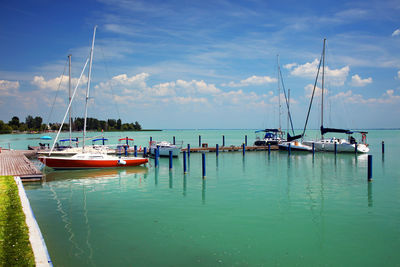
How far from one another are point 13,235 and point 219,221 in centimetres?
875

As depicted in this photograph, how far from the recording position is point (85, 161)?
3294 centimetres

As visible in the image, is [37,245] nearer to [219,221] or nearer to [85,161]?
[219,221]

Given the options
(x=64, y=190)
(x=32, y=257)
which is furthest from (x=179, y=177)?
(x=32, y=257)

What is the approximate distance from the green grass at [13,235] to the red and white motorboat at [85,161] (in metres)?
17.7

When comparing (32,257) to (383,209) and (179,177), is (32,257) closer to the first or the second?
(383,209)

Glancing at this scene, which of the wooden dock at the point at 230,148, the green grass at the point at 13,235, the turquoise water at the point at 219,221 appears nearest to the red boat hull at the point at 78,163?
the turquoise water at the point at 219,221

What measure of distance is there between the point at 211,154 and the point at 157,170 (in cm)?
1906

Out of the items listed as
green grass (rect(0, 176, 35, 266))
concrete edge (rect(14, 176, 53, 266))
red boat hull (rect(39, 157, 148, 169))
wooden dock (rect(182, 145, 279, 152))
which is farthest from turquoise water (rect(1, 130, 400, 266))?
wooden dock (rect(182, 145, 279, 152))

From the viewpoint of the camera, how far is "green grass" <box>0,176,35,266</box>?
8430mm

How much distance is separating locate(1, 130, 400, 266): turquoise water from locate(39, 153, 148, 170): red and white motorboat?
4432mm

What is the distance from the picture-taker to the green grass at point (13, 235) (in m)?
8.43

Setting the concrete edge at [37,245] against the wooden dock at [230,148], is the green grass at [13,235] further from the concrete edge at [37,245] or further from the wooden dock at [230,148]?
the wooden dock at [230,148]

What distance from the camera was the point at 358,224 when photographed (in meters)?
15.1

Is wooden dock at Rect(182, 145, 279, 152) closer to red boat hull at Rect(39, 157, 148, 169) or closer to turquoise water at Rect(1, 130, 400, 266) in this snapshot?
red boat hull at Rect(39, 157, 148, 169)
